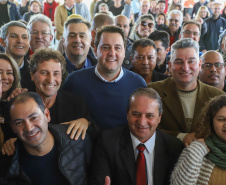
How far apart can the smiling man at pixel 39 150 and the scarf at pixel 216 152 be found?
932 millimetres

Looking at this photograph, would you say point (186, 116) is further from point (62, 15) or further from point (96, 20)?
point (62, 15)

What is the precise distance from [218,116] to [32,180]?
142cm

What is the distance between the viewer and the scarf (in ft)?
6.15

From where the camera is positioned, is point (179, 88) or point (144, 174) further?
point (179, 88)

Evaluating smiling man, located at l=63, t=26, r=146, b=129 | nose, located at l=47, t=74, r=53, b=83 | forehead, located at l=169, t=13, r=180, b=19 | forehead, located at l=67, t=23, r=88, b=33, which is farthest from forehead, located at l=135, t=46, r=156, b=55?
forehead, located at l=169, t=13, r=180, b=19

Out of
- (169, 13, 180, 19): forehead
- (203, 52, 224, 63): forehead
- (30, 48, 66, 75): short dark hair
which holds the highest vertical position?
(169, 13, 180, 19): forehead

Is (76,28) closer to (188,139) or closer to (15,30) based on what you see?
(15,30)

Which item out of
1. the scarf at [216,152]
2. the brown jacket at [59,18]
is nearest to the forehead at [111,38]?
the scarf at [216,152]

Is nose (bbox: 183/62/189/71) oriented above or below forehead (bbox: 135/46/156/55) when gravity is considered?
below

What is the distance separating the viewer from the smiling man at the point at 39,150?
1.92 m

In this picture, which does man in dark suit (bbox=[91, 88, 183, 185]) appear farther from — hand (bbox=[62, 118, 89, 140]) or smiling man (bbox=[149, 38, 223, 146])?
smiling man (bbox=[149, 38, 223, 146])

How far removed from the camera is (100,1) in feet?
24.9

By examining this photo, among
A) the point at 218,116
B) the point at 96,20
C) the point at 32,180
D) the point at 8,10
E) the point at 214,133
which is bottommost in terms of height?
the point at 32,180

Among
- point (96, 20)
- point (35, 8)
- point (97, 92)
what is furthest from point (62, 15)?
point (97, 92)
